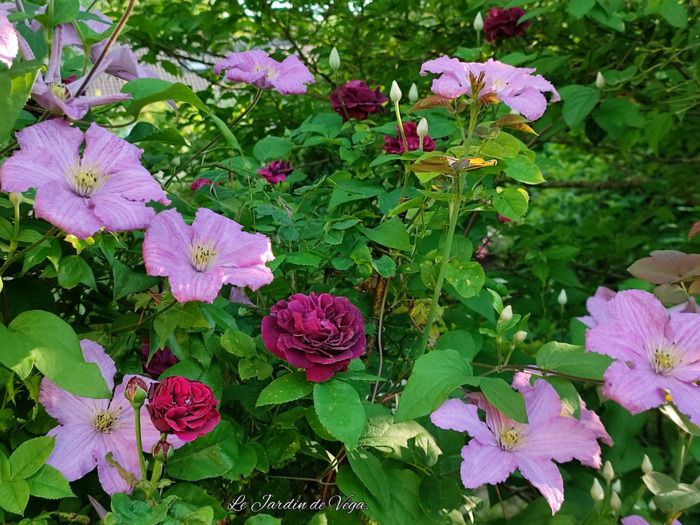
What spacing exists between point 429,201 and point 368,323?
8.1 inches

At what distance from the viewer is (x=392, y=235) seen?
923 mm

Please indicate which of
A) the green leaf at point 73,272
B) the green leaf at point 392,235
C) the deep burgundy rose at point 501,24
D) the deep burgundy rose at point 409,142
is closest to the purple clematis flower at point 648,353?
the green leaf at point 392,235

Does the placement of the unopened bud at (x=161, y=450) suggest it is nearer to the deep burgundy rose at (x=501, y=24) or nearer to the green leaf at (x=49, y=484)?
the green leaf at (x=49, y=484)

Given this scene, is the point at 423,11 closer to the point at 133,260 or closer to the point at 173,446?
the point at 133,260

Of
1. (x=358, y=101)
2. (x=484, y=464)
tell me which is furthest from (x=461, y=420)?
(x=358, y=101)

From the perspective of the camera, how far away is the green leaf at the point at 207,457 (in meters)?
0.73

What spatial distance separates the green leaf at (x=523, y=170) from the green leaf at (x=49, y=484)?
64 centimetres

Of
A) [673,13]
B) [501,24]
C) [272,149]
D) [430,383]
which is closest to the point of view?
[430,383]

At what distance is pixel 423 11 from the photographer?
209 centimetres

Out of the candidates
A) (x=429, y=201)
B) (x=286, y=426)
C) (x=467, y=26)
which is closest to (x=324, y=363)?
(x=286, y=426)

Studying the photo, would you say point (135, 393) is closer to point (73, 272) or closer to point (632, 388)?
point (73, 272)

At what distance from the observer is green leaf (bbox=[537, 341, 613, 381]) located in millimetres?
822

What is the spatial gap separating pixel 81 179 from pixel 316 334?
0.30m

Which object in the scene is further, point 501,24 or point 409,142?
point 501,24
